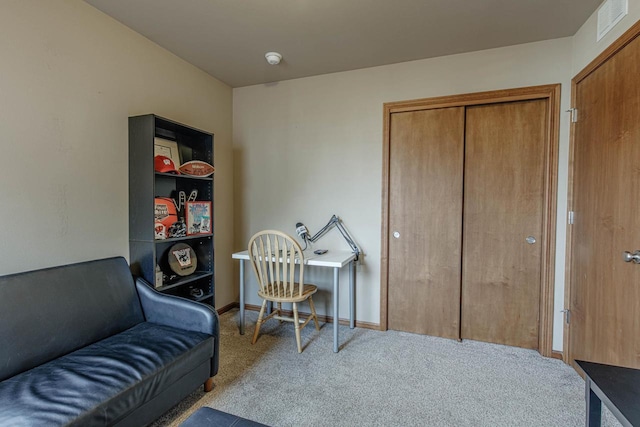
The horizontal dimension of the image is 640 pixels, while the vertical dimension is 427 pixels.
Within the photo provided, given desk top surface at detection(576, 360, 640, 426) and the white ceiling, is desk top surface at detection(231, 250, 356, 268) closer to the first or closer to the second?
desk top surface at detection(576, 360, 640, 426)

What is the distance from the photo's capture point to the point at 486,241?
103 inches

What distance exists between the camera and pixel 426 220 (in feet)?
9.05

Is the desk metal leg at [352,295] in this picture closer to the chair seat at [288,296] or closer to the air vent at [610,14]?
the chair seat at [288,296]

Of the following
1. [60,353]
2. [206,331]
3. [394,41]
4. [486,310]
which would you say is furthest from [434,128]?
[60,353]

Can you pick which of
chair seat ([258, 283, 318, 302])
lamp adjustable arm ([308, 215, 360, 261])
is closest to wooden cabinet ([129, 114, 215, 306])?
chair seat ([258, 283, 318, 302])

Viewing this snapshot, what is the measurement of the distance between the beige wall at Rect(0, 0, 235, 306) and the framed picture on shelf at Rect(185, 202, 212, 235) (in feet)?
1.50

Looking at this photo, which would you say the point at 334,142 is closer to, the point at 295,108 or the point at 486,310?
the point at 295,108

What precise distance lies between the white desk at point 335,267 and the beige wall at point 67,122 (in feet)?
3.16

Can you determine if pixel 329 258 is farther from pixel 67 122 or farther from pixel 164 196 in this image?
pixel 67 122

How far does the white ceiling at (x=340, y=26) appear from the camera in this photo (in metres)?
1.98

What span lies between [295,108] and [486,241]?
2.24 m

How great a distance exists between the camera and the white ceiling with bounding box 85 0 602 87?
198cm

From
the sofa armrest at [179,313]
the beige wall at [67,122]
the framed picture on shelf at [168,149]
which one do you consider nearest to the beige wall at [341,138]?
the framed picture on shelf at [168,149]

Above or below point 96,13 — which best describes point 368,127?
below
